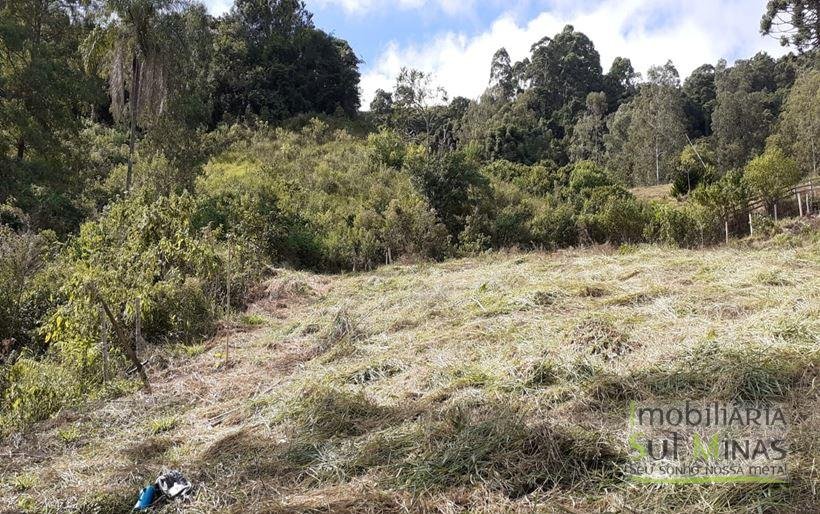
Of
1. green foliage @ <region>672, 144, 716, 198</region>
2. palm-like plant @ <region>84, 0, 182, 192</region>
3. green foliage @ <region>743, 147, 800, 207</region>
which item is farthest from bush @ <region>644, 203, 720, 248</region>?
palm-like plant @ <region>84, 0, 182, 192</region>

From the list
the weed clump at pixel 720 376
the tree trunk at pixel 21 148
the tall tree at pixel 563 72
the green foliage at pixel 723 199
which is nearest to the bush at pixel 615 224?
the green foliage at pixel 723 199

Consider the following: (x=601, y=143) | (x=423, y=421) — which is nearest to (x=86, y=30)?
(x=423, y=421)

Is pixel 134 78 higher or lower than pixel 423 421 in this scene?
higher

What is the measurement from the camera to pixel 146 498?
2.26m

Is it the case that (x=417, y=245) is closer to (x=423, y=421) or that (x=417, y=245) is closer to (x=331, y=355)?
(x=331, y=355)

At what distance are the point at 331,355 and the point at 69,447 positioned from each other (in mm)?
1811

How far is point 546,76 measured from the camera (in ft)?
134

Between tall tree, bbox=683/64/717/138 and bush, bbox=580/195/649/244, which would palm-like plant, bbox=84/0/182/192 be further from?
tall tree, bbox=683/64/717/138

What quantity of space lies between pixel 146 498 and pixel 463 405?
150cm

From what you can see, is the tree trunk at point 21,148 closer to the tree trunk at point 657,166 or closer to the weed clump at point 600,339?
the weed clump at point 600,339

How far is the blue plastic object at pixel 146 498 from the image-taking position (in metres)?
2.25

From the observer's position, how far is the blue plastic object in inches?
88.5

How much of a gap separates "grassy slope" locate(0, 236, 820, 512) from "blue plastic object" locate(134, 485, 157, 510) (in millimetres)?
153

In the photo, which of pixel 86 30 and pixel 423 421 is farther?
pixel 86 30
